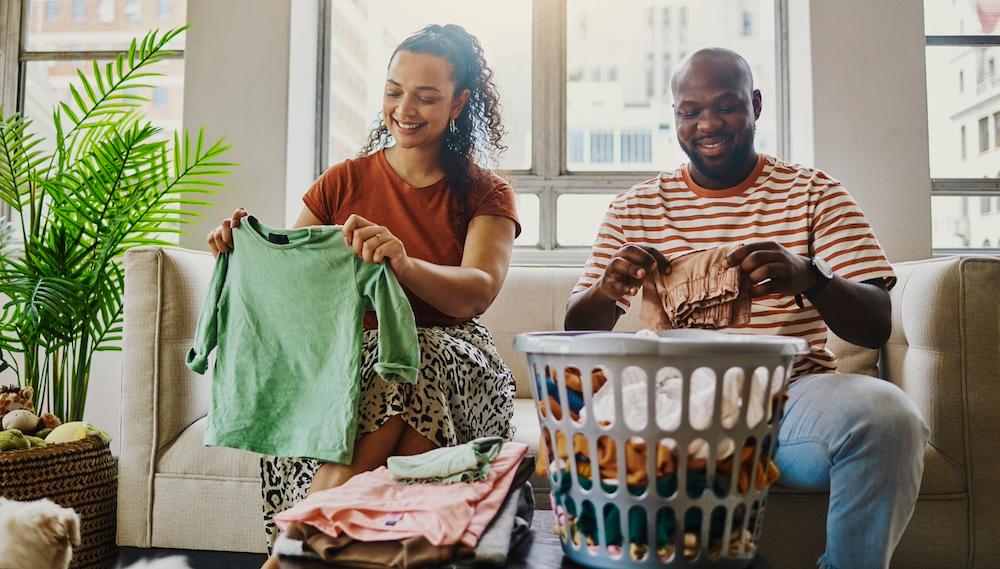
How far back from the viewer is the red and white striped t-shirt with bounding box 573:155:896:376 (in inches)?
57.3

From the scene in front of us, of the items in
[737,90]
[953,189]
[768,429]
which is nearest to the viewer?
[768,429]

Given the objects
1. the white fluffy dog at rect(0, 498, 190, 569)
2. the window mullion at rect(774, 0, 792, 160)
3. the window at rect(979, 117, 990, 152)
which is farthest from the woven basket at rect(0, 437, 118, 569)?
the window at rect(979, 117, 990, 152)

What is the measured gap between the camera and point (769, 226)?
5.03 ft

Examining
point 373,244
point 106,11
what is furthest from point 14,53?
point 373,244

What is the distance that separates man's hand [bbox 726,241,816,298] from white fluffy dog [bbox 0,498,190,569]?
1196 mm

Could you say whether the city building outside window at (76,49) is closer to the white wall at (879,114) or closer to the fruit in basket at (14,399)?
the fruit in basket at (14,399)

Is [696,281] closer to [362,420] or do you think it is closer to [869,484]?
[869,484]

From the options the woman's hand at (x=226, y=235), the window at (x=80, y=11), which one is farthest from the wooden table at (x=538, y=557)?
the window at (x=80, y=11)

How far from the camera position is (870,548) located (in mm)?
1085

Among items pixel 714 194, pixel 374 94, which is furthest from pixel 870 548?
pixel 374 94

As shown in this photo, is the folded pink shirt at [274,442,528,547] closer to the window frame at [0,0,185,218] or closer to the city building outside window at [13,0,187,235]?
the city building outside window at [13,0,187,235]

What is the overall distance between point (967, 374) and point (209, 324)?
1.63m

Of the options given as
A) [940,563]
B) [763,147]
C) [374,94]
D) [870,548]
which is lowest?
[940,563]

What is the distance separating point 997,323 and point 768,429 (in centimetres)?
120
